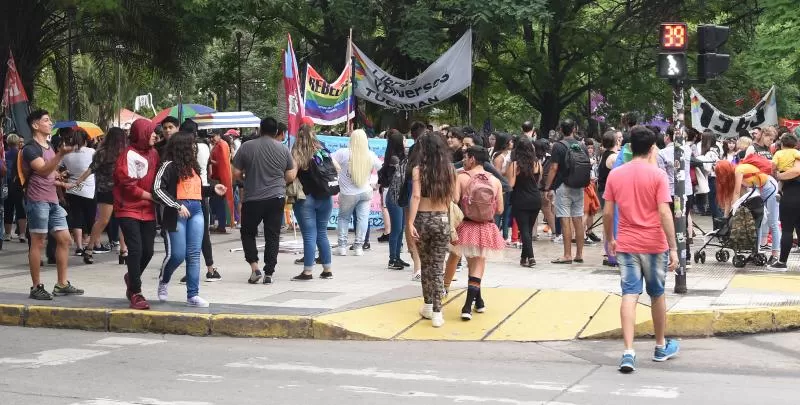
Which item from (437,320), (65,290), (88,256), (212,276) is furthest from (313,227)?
(88,256)

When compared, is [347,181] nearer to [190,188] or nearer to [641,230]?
[190,188]

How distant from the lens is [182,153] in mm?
10352

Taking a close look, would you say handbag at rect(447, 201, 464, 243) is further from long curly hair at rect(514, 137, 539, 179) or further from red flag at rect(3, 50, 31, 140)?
red flag at rect(3, 50, 31, 140)

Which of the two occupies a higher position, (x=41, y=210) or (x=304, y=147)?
(x=304, y=147)

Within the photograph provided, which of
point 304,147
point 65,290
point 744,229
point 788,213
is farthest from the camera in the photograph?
A: point 744,229

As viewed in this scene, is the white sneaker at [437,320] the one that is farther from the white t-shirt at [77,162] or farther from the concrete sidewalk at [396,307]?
the white t-shirt at [77,162]

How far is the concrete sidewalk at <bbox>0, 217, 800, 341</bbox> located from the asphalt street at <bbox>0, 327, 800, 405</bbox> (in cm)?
22

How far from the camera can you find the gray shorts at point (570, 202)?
1446cm

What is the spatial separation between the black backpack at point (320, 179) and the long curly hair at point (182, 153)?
7.39ft

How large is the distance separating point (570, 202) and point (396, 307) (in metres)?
4.68

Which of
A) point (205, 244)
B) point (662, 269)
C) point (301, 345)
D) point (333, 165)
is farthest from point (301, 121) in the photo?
point (662, 269)

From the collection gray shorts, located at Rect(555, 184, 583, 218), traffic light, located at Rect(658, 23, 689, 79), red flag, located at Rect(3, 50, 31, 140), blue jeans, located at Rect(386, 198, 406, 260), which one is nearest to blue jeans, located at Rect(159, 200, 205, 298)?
blue jeans, located at Rect(386, 198, 406, 260)

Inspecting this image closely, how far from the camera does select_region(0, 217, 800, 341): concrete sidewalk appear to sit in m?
9.72

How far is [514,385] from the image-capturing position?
748 cm
